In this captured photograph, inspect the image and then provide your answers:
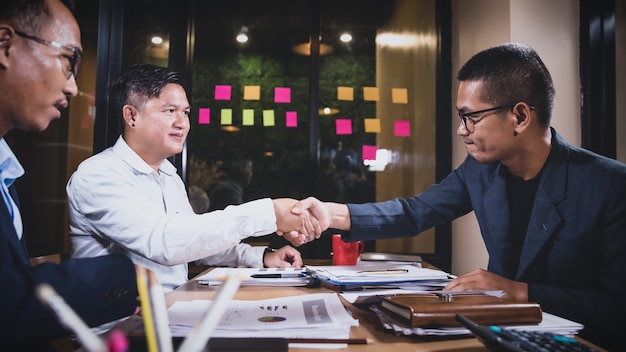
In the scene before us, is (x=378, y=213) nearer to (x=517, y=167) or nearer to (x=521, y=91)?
(x=517, y=167)

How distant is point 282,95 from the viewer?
3189 mm

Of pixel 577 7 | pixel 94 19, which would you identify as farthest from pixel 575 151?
pixel 94 19

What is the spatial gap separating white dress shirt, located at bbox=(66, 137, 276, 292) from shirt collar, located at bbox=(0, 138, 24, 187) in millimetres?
409

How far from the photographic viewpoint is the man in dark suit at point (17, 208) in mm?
703

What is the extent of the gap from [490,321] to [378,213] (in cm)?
87

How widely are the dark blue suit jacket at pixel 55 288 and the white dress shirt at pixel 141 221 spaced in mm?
449

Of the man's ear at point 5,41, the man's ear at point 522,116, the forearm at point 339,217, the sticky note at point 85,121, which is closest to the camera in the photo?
the man's ear at point 5,41

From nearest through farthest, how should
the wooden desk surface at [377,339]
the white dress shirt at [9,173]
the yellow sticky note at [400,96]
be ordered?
the wooden desk surface at [377,339]
the white dress shirt at [9,173]
the yellow sticky note at [400,96]

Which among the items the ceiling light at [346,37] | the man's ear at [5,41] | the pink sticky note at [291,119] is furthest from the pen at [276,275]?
the ceiling light at [346,37]

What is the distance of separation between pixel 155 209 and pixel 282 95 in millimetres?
1860

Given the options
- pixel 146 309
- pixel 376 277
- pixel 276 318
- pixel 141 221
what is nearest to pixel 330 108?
pixel 141 221

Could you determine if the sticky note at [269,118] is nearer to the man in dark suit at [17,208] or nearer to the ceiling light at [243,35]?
the ceiling light at [243,35]

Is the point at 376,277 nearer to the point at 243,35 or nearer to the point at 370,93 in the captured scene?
the point at 370,93

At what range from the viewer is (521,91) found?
4.73 ft
